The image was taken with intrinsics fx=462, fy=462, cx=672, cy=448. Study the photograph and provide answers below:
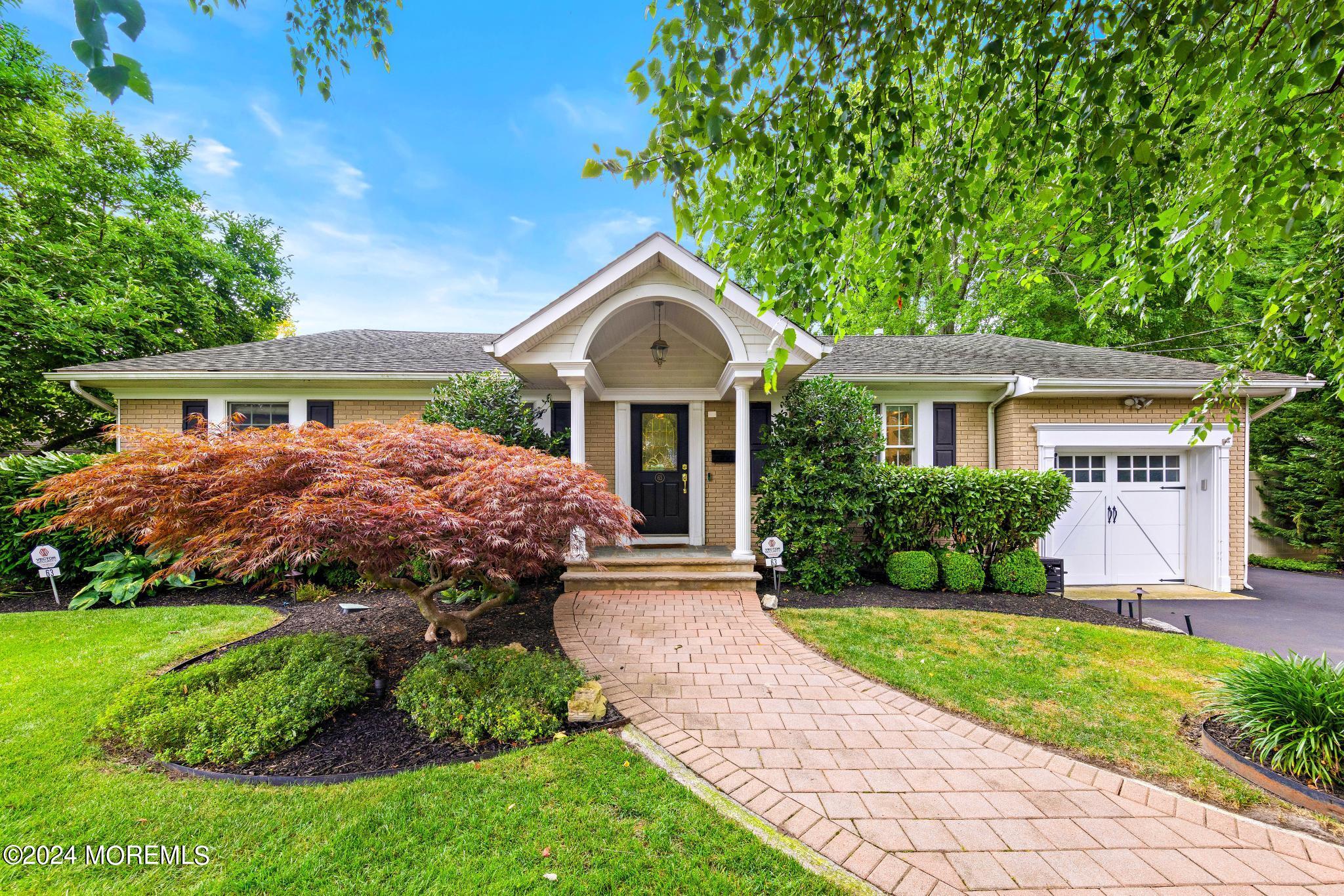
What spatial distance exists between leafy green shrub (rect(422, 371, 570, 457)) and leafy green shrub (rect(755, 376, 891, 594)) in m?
3.21

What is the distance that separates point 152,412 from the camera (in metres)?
7.68

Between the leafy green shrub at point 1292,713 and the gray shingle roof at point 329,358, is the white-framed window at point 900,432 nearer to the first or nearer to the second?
the leafy green shrub at point 1292,713

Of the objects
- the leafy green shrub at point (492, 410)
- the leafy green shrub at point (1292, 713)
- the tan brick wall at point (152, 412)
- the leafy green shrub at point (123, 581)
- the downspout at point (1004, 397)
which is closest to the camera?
the leafy green shrub at point (1292, 713)

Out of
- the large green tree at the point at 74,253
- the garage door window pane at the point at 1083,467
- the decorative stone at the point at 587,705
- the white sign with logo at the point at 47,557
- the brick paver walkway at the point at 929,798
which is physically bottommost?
the brick paver walkway at the point at 929,798

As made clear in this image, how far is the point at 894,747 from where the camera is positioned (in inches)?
114

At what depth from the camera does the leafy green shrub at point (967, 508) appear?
6367 mm

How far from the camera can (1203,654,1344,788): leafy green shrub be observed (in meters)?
2.56

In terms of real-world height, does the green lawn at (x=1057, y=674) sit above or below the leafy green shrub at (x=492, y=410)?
below

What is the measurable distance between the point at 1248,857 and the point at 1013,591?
15.3 ft

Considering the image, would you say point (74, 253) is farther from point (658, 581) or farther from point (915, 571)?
point (915, 571)

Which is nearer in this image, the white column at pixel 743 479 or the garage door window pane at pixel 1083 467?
the white column at pixel 743 479

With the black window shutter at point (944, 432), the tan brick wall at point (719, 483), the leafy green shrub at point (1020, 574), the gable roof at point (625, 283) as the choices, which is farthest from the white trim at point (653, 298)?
the leafy green shrub at point (1020, 574)

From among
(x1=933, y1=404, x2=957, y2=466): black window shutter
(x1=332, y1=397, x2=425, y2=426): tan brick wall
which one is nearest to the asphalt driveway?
(x1=933, y1=404, x2=957, y2=466): black window shutter

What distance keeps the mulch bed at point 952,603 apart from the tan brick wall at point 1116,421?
272 centimetres
